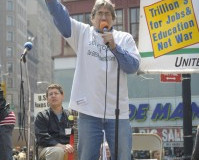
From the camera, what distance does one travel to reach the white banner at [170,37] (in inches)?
196

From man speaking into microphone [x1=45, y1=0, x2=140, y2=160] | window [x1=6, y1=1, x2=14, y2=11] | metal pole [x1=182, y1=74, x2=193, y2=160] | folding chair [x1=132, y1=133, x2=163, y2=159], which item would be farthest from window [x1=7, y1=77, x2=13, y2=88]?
man speaking into microphone [x1=45, y1=0, x2=140, y2=160]

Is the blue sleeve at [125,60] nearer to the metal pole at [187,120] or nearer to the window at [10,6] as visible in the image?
the metal pole at [187,120]

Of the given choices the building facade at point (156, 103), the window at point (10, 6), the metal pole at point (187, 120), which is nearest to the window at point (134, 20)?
the building facade at point (156, 103)

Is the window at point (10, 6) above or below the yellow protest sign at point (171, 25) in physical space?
above

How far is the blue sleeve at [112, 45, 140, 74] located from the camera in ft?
10.6

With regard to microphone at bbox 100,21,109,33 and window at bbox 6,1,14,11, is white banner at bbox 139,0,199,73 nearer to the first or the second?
microphone at bbox 100,21,109,33

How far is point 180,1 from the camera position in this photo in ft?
16.4

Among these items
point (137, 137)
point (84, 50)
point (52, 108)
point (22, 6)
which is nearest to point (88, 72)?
point (84, 50)

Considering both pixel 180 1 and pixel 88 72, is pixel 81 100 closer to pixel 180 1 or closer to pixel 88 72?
pixel 88 72

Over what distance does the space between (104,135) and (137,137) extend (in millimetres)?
3116

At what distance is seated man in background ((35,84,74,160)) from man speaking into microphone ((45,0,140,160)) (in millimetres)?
1565

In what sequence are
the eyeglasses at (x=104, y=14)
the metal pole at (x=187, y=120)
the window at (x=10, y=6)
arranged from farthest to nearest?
the window at (x=10, y=6) < the metal pole at (x=187, y=120) < the eyeglasses at (x=104, y=14)

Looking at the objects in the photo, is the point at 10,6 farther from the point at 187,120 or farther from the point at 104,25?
the point at 104,25

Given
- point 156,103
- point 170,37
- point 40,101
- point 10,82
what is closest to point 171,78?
point 170,37
